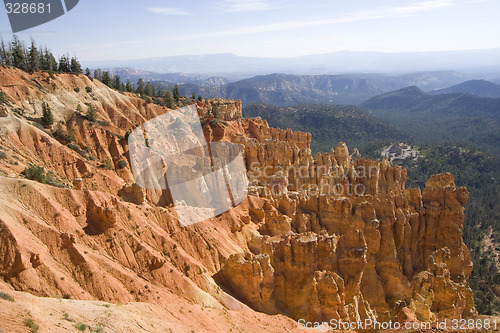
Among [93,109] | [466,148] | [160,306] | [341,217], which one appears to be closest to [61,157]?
[93,109]

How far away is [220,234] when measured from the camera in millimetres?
28562

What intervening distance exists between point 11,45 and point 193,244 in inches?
1973

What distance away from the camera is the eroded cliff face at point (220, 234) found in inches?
734

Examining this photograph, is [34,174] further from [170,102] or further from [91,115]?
[170,102]

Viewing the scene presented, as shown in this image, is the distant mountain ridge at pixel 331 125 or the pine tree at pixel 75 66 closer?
the pine tree at pixel 75 66

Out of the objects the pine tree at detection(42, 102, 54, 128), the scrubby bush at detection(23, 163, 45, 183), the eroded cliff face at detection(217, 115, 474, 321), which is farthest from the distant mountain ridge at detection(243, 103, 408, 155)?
the scrubby bush at detection(23, 163, 45, 183)

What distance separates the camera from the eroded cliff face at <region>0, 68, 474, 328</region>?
1864 cm

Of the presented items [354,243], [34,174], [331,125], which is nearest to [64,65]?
[34,174]

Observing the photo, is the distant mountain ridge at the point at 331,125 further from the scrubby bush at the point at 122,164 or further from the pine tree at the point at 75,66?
the scrubby bush at the point at 122,164

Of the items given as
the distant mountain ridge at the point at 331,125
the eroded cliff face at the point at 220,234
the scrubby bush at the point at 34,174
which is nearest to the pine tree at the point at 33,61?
the eroded cliff face at the point at 220,234

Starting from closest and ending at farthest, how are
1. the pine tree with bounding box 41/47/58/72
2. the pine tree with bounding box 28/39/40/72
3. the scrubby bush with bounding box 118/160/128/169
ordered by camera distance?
the scrubby bush with bounding box 118/160/128/169 < the pine tree with bounding box 28/39/40/72 < the pine tree with bounding box 41/47/58/72

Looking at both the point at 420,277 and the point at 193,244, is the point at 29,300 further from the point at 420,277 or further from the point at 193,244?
the point at 420,277

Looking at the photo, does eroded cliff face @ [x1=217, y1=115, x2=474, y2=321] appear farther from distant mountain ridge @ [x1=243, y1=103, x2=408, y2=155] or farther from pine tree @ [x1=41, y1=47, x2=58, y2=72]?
distant mountain ridge @ [x1=243, y1=103, x2=408, y2=155]

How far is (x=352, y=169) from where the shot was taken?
159ft
